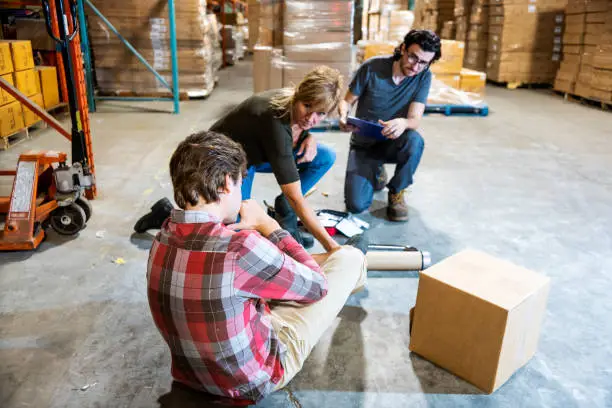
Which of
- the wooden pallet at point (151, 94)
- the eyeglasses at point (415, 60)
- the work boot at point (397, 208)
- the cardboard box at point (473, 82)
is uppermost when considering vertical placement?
the eyeglasses at point (415, 60)

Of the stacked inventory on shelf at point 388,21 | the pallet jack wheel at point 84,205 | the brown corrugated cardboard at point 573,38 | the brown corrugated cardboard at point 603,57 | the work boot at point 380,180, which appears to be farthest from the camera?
the brown corrugated cardboard at point 573,38

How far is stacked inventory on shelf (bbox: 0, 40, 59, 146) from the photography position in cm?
546

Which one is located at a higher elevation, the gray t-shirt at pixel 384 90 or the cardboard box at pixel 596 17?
the cardboard box at pixel 596 17

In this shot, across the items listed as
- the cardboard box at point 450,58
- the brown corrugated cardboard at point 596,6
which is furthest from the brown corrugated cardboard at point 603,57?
the cardboard box at point 450,58

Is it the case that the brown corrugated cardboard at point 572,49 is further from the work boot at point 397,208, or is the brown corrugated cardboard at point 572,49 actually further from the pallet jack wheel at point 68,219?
the pallet jack wheel at point 68,219

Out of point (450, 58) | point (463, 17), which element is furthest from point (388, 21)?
point (463, 17)

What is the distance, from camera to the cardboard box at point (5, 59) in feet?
17.9

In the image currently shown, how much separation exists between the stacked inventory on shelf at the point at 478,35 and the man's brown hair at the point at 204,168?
12.1 m

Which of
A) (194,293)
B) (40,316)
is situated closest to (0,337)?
(40,316)

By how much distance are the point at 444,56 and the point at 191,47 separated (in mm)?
4201

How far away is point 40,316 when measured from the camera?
2.43 metres

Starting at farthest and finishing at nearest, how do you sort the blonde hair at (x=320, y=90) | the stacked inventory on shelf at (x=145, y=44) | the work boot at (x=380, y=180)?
the stacked inventory on shelf at (x=145, y=44) < the work boot at (x=380, y=180) < the blonde hair at (x=320, y=90)

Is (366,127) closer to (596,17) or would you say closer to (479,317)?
(479,317)

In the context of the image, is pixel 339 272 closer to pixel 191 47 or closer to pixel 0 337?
pixel 0 337
